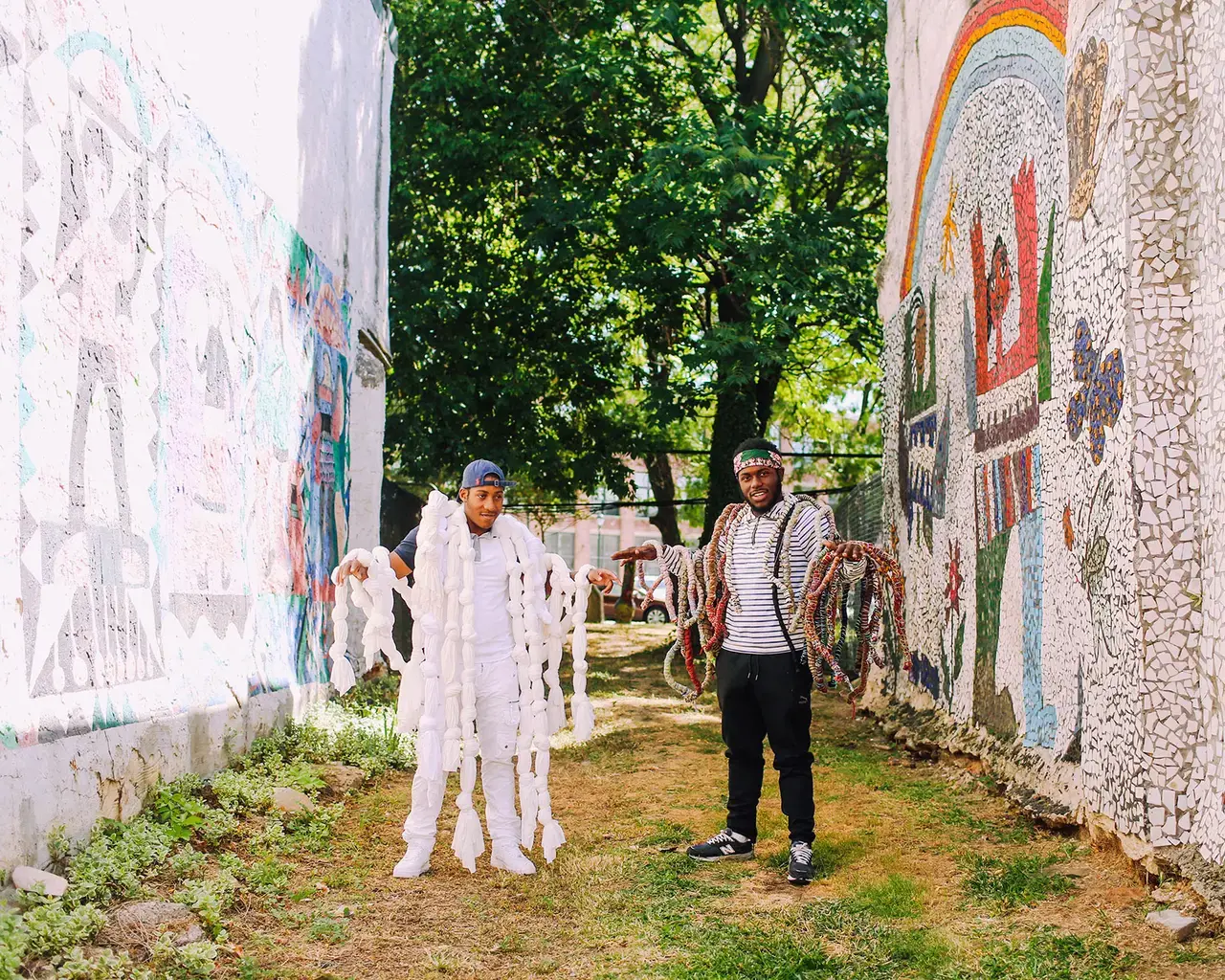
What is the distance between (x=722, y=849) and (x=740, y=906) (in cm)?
80

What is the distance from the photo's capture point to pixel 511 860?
19.6 ft

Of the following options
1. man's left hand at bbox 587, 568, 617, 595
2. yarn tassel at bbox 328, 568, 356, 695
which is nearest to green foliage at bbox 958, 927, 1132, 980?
man's left hand at bbox 587, 568, 617, 595

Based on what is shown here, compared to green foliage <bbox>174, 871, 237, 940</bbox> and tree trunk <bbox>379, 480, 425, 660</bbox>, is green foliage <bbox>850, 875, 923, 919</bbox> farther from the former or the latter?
tree trunk <bbox>379, 480, 425, 660</bbox>

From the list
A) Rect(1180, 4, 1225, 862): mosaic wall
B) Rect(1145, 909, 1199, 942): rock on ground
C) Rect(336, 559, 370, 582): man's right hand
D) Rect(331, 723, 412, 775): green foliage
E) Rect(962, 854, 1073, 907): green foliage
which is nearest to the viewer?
Rect(1145, 909, 1199, 942): rock on ground

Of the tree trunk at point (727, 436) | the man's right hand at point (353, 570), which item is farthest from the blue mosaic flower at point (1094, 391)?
the tree trunk at point (727, 436)

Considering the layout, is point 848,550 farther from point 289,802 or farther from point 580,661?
point 289,802

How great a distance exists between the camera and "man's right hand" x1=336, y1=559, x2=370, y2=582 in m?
5.77

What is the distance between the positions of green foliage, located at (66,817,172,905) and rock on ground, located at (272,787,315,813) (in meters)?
1.19

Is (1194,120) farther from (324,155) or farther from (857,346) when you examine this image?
(857,346)

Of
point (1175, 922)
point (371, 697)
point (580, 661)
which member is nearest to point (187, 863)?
point (580, 661)

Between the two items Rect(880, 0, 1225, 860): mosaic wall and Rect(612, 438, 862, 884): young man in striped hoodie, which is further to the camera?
Rect(612, 438, 862, 884): young man in striped hoodie

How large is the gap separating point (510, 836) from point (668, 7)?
11.8m

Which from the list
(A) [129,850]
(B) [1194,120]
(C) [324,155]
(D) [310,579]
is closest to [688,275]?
(C) [324,155]

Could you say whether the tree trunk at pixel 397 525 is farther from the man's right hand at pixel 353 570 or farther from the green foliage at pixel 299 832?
the man's right hand at pixel 353 570
